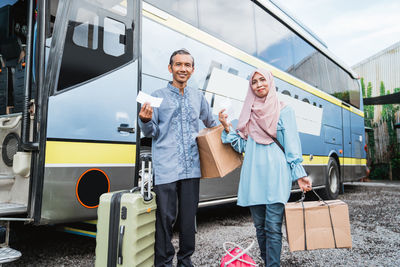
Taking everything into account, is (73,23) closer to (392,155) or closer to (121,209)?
(121,209)

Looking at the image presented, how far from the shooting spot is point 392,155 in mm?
14516

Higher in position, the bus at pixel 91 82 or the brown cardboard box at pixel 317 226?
the bus at pixel 91 82

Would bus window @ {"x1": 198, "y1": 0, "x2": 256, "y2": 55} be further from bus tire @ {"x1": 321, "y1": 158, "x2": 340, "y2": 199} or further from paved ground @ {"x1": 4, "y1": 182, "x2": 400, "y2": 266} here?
bus tire @ {"x1": 321, "y1": 158, "x2": 340, "y2": 199}

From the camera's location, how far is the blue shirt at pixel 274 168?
2.34 metres

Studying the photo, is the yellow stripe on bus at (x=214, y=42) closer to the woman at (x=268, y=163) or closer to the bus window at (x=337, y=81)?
the woman at (x=268, y=163)

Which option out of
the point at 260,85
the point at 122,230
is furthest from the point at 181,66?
the point at 122,230

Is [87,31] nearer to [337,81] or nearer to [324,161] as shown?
[324,161]

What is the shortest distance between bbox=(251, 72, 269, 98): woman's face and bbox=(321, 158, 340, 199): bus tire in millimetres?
5566

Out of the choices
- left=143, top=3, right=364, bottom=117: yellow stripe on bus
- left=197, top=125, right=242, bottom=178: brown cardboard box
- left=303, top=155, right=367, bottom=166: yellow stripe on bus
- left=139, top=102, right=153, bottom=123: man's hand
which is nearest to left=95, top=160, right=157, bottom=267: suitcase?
left=139, top=102, right=153, bottom=123: man's hand

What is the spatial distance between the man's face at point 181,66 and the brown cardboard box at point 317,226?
1.25 meters

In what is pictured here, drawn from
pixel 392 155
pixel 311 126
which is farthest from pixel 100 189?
pixel 392 155

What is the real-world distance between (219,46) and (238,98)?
832 mm

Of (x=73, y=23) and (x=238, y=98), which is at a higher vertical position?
(x=73, y=23)

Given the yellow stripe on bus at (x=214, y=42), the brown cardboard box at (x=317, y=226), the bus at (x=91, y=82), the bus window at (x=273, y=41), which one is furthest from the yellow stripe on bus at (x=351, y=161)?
the brown cardboard box at (x=317, y=226)
